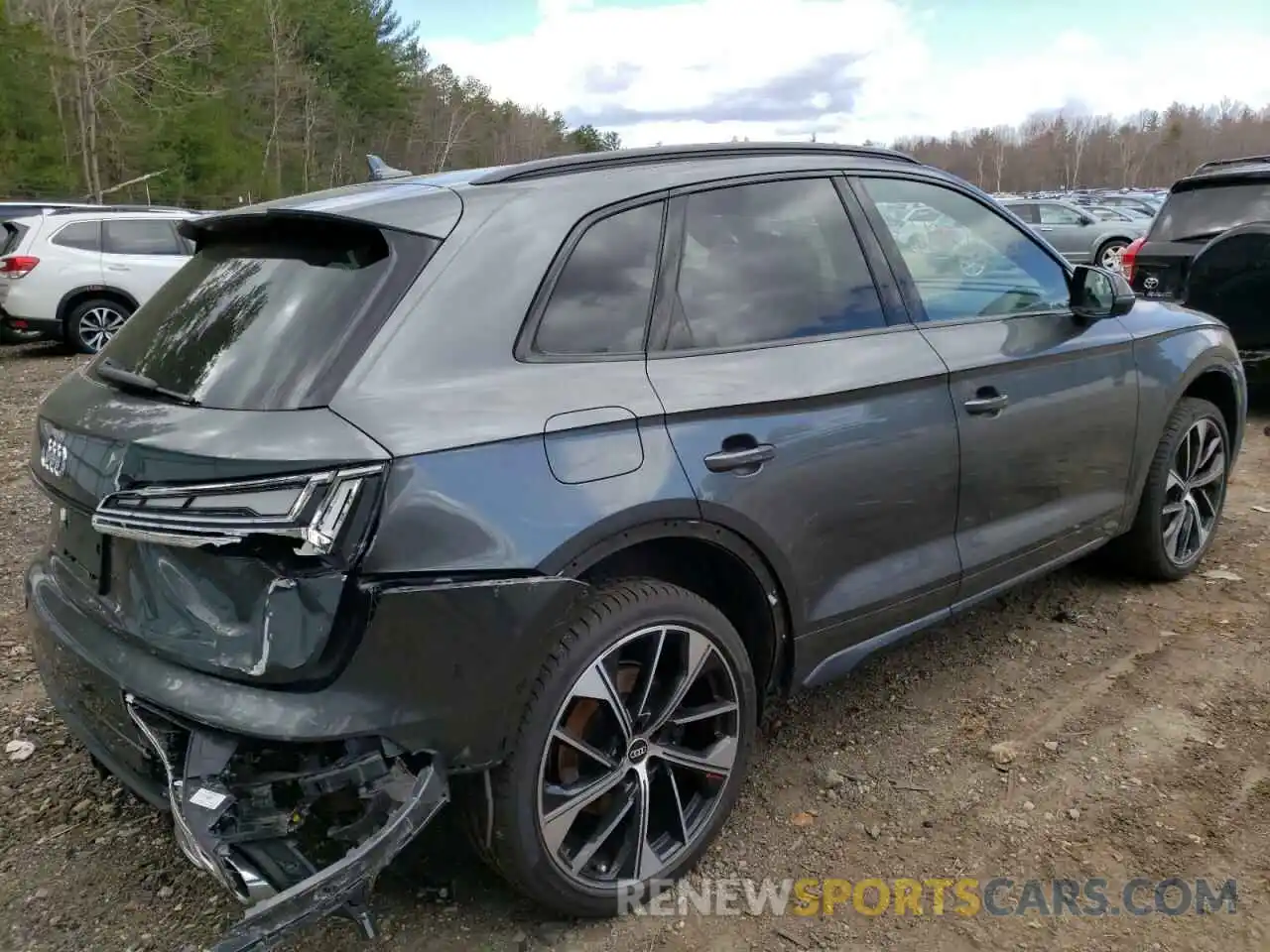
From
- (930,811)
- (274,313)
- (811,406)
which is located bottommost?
(930,811)

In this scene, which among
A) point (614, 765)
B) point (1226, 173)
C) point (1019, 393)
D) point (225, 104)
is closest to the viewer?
point (614, 765)

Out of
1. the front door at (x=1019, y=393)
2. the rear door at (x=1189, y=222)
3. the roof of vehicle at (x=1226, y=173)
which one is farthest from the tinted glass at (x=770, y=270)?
the roof of vehicle at (x=1226, y=173)

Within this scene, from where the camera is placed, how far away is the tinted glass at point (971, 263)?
3246 mm

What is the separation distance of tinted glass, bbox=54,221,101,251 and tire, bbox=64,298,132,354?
61cm

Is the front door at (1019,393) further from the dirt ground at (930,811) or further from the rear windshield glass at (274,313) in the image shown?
the rear windshield glass at (274,313)

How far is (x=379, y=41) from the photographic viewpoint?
5212 centimetres

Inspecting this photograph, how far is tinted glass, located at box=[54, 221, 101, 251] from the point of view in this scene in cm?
1155

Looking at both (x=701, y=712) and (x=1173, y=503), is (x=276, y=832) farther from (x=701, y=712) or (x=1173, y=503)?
(x=1173, y=503)

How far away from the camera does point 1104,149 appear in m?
117

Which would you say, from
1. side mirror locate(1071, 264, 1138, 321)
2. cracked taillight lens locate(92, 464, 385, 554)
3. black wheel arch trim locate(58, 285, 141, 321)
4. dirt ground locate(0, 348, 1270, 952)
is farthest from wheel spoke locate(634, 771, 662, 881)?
black wheel arch trim locate(58, 285, 141, 321)

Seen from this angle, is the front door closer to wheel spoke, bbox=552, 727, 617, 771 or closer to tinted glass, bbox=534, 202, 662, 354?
tinted glass, bbox=534, 202, 662, 354

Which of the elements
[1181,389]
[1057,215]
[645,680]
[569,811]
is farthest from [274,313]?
[1057,215]

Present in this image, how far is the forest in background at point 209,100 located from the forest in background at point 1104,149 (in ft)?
214

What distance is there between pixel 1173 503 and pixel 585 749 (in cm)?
319
